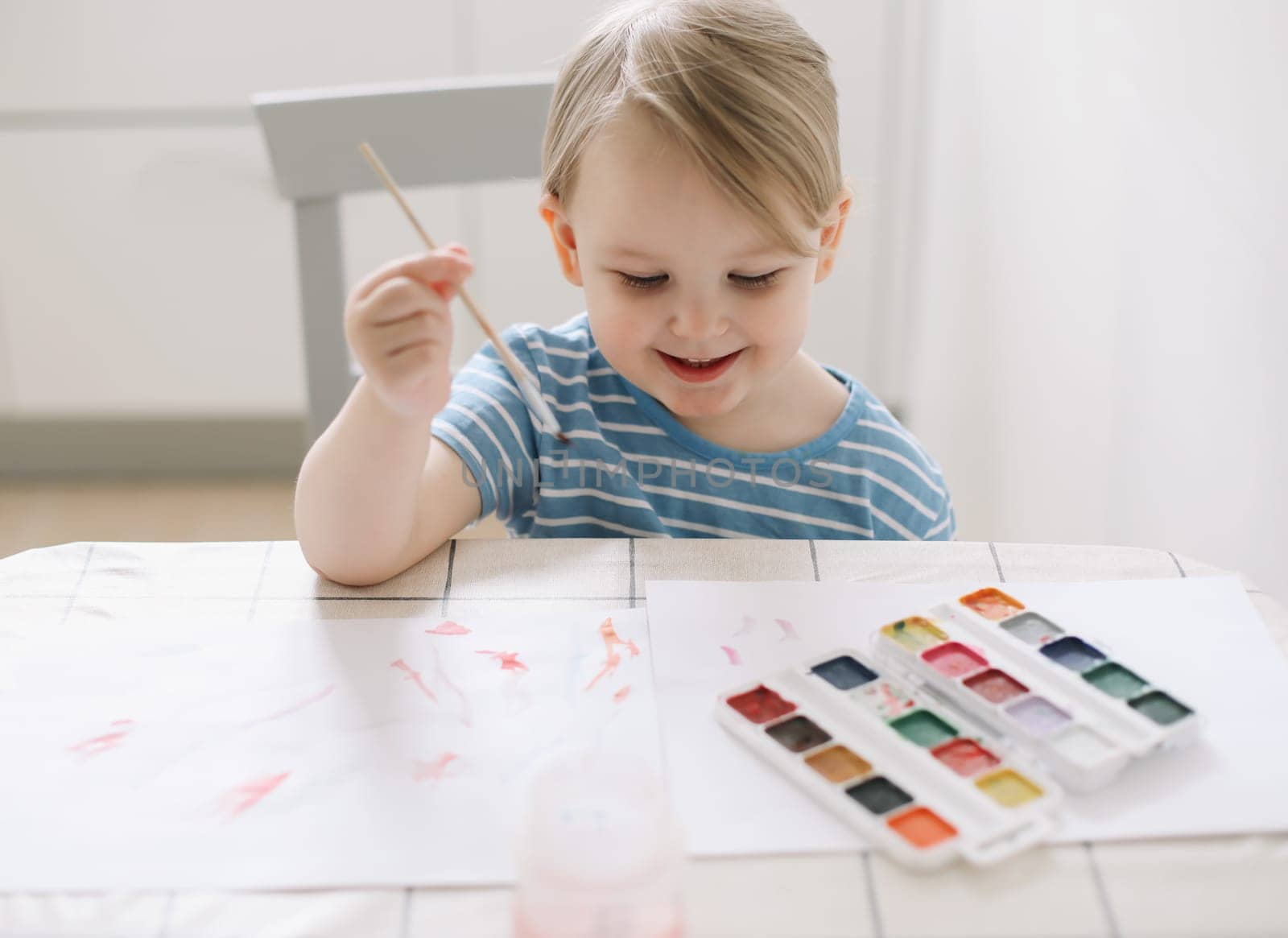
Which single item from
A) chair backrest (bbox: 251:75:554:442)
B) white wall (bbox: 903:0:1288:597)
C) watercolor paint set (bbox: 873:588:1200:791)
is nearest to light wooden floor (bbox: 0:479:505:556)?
white wall (bbox: 903:0:1288:597)

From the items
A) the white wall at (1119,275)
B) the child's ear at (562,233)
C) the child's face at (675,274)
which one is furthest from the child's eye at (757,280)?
the white wall at (1119,275)

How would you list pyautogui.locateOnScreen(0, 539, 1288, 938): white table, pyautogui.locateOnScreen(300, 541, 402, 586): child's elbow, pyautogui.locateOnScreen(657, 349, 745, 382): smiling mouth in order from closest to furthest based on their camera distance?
1. pyautogui.locateOnScreen(0, 539, 1288, 938): white table
2. pyautogui.locateOnScreen(300, 541, 402, 586): child's elbow
3. pyautogui.locateOnScreen(657, 349, 745, 382): smiling mouth

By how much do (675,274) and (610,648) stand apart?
0.23 metres

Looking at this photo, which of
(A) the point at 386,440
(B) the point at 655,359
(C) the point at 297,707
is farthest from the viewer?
(B) the point at 655,359

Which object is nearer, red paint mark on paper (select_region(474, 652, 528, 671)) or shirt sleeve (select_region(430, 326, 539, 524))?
red paint mark on paper (select_region(474, 652, 528, 671))

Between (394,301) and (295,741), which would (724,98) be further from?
(295,741)

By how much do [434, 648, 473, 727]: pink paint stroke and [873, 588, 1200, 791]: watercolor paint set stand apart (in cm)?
19

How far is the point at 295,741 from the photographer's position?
529mm

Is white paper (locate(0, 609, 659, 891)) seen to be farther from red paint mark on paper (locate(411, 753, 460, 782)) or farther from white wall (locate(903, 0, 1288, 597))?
white wall (locate(903, 0, 1288, 597))

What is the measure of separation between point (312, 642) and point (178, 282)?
1.52 meters

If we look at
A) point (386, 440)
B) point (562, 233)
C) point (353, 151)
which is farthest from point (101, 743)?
point (353, 151)

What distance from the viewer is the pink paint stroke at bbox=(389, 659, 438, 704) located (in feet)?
1.85

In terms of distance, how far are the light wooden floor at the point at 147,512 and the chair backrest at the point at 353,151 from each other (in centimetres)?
94

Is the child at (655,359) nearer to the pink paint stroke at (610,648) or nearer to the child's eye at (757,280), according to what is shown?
the child's eye at (757,280)
